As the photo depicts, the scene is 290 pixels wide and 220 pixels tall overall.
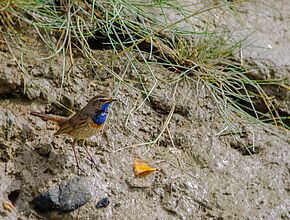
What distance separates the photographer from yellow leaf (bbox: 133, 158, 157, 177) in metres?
6.17

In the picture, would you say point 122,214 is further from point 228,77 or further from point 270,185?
point 228,77

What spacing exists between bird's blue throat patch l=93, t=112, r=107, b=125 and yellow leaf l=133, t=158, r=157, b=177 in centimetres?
45

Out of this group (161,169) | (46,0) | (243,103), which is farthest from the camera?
(243,103)

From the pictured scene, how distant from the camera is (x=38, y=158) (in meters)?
6.02

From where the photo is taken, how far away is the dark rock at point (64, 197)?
5695 millimetres

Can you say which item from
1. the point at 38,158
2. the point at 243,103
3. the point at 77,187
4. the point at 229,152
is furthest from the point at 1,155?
the point at 243,103

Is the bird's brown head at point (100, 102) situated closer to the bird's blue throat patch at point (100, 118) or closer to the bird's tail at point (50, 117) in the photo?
the bird's blue throat patch at point (100, 118)

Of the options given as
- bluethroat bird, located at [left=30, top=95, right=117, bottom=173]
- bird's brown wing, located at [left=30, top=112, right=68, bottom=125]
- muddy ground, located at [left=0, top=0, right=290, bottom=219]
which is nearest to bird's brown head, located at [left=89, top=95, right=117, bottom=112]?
bluethroat bird, located at [left=30, top=95, right=117, bottom=173]

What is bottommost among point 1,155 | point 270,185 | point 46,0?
point 270,185

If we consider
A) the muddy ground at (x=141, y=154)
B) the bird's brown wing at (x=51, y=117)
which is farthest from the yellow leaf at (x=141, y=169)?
the bird's brown wing at (x=51, y=117)

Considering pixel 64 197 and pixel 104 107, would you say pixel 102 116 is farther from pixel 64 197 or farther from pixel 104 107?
pixel 64 197

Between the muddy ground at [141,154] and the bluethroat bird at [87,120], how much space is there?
163 mm

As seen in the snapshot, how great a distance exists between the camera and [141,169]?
6.21m

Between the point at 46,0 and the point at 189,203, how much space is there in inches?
86.0
